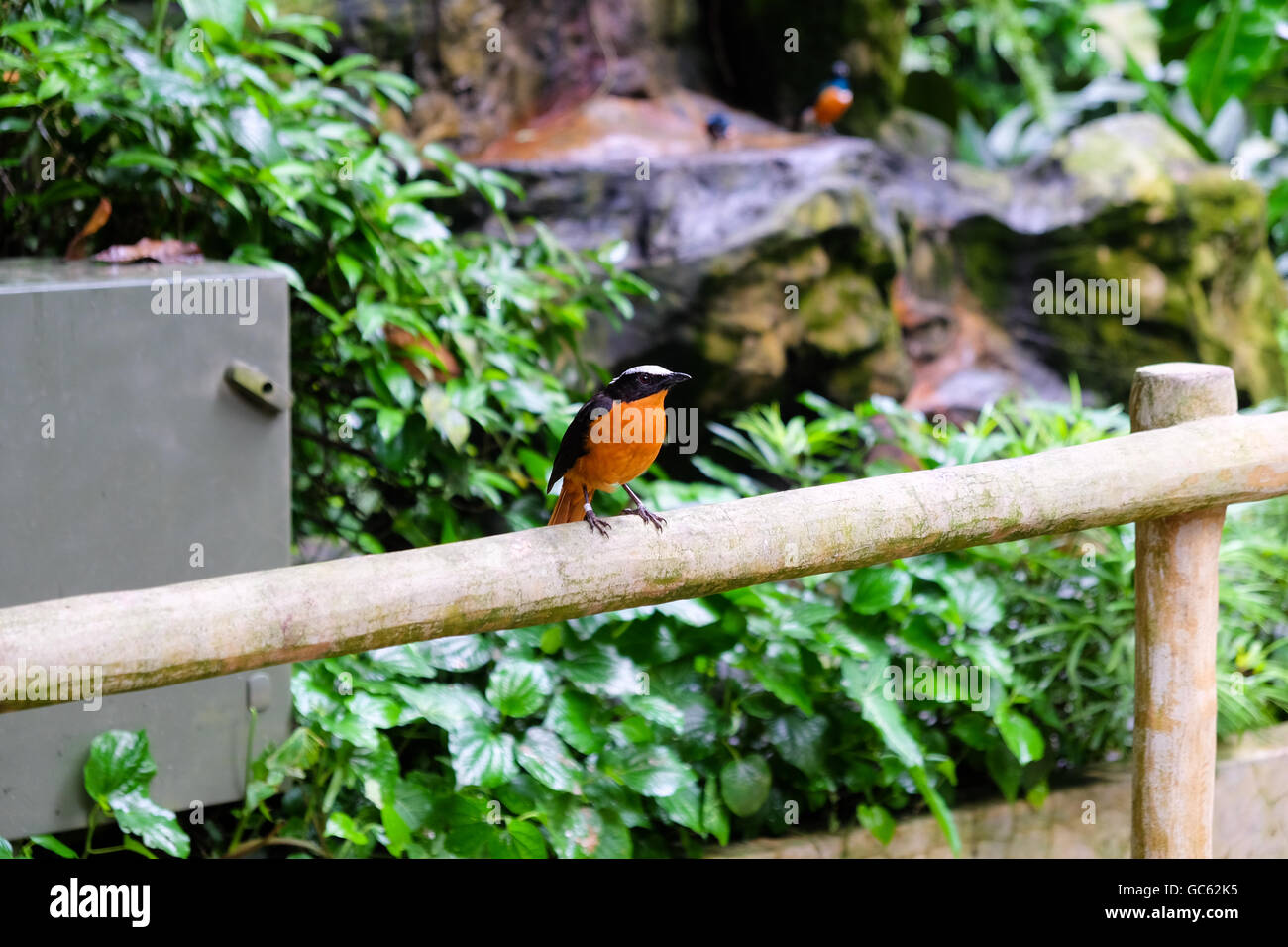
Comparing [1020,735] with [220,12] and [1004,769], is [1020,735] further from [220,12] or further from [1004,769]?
[220,12]

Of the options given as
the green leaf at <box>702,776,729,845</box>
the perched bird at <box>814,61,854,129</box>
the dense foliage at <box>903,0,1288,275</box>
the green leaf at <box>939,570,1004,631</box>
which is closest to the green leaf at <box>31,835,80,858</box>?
the green leaf at <box>702,776,729,845</box>

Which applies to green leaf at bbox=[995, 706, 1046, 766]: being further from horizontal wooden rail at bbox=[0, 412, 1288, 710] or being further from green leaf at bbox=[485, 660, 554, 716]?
green leaf at bbox=[485, 660, 554, 716]

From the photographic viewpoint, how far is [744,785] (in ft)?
8.71

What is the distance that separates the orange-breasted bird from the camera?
6.07 feet

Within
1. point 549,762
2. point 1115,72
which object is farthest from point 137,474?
point 1115,72

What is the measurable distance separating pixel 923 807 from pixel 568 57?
364cm

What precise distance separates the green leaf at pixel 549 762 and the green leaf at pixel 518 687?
73 millimetres

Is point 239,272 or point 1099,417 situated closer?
point 239,272

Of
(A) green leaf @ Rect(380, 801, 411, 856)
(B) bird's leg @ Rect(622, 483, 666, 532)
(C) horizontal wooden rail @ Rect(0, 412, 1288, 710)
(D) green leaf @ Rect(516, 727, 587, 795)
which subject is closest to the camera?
(C) horizontal wooden rail @ Rect(0, 412, 1288, 710)

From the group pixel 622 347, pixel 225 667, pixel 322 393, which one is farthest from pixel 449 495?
pixel 225 667

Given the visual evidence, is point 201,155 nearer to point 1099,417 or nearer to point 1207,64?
point 1099,417

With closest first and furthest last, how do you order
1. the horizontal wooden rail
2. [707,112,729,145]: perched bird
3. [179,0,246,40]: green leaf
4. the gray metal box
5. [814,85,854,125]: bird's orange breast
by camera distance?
1. the horizontal wooden rail
2. the gray metal box
3. [179,0,246,40]: green leaf
4. [707,112,729,145]: perched bird
5. [814,85,854,125]: bird's orange breast

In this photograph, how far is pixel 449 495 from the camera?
3.15 meters

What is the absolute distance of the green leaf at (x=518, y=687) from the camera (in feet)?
8.01
